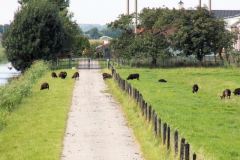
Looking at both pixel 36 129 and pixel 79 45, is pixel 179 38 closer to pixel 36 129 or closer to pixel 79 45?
pixel 79 45

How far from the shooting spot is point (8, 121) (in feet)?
84.1

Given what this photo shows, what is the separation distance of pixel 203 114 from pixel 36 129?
728 cm

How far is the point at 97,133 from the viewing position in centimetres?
2252

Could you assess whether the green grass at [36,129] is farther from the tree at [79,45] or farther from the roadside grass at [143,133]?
the tree at [79,45]

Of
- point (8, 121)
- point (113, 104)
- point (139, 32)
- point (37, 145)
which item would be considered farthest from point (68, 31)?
point (37, 145)

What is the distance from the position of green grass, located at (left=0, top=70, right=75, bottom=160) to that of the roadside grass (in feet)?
8.33

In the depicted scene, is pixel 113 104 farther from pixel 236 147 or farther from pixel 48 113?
pixel 236 147

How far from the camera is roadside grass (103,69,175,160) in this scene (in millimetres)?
17775

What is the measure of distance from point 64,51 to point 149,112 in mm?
55776

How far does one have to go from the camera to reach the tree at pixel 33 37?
2859 inches

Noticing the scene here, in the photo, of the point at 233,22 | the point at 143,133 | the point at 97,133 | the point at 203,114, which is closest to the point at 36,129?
the point at 97,133

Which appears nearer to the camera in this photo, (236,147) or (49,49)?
(236,147)

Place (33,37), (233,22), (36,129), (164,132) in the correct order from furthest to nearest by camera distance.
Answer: (233,22) → (33,37) → (36,129) → (164,132)

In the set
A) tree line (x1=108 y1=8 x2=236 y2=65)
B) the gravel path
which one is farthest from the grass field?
tree line (x1=108 y1=8 x2=236 y2=65)
